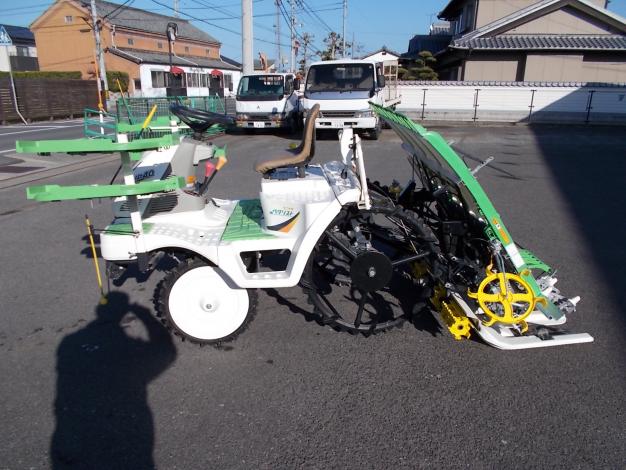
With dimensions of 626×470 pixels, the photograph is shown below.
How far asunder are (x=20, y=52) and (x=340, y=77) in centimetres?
6104

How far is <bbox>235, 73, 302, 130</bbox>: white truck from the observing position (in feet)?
54.3

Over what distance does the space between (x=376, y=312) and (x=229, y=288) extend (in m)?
1.26

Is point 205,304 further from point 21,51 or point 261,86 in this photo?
point 21,51

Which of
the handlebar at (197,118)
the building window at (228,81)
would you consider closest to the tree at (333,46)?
the building window at (228,81)

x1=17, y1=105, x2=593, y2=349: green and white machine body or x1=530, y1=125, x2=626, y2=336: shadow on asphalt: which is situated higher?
x1=17, y1=105, x2=593, y2=349: green and white machine body

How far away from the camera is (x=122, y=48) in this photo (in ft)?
152

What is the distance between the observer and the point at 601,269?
483 cm

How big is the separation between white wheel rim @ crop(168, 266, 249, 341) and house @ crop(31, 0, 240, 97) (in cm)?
3975

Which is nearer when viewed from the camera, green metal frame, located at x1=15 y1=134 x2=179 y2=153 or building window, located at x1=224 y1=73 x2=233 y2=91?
green metal frame, located at x1=15 y1=134 x2=179 y2=153

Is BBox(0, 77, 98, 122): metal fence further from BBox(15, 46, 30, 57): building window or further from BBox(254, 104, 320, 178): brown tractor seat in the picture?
BBox(15, 46, 30, 57): building window

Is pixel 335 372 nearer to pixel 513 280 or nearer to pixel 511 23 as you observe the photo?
pixel 513 280

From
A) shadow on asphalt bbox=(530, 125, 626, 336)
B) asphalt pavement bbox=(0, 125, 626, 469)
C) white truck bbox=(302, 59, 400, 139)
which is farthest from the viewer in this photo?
white truck bbox=(302, 59, 400, 139)

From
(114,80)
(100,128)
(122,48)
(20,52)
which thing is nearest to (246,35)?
(100,128)

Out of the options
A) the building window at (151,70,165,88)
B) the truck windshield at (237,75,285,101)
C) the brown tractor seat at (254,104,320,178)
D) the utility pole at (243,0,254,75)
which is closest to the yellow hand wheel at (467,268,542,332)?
the brown tractor seat at (254,104,320,178)
